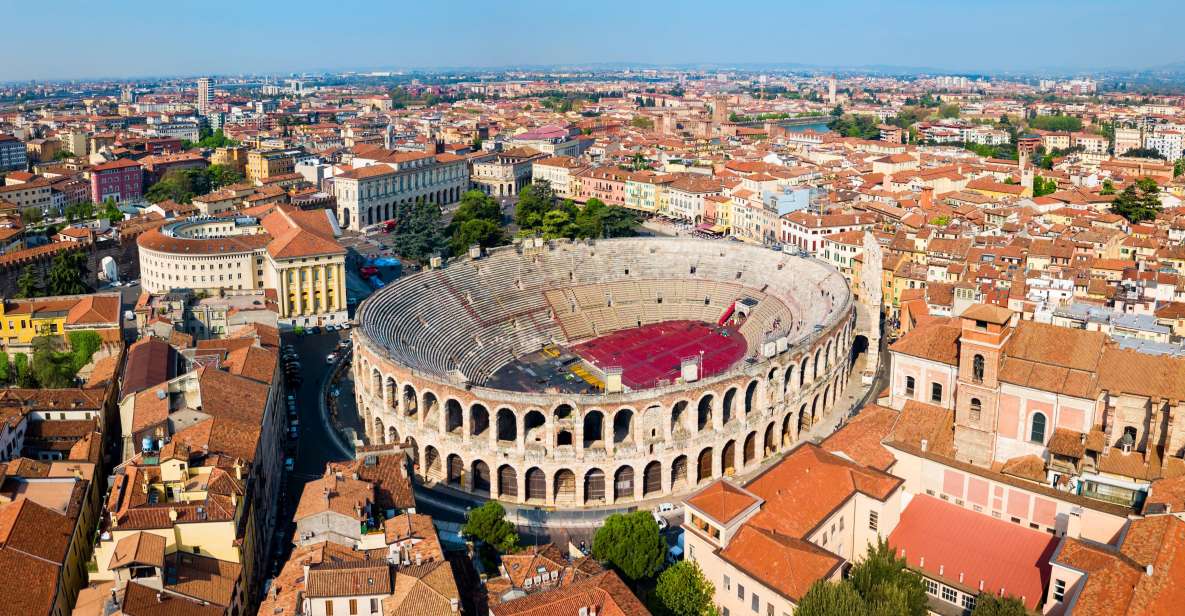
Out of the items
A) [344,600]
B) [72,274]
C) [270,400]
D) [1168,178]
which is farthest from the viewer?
[1168,178]

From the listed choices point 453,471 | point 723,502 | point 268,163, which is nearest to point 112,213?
point 268,163

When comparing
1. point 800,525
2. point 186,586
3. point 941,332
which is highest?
point 941,332

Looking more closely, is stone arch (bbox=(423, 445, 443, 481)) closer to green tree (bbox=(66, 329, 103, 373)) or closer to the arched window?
green tree (bbox=(66, 329, 103, 373))

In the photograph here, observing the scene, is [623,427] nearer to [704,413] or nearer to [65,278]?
[704,413]

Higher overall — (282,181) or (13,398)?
(282,181)

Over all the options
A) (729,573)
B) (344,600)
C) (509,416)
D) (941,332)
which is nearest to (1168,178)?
(941,332)

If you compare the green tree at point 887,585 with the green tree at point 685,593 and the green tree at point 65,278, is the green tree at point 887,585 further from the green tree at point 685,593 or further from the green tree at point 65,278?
the green tree at point 65,278

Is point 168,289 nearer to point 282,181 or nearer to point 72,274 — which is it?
point 72,274

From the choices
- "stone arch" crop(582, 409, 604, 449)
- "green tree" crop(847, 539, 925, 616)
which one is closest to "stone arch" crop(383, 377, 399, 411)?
"stone arch" crop(582, 409, 604, 449)
